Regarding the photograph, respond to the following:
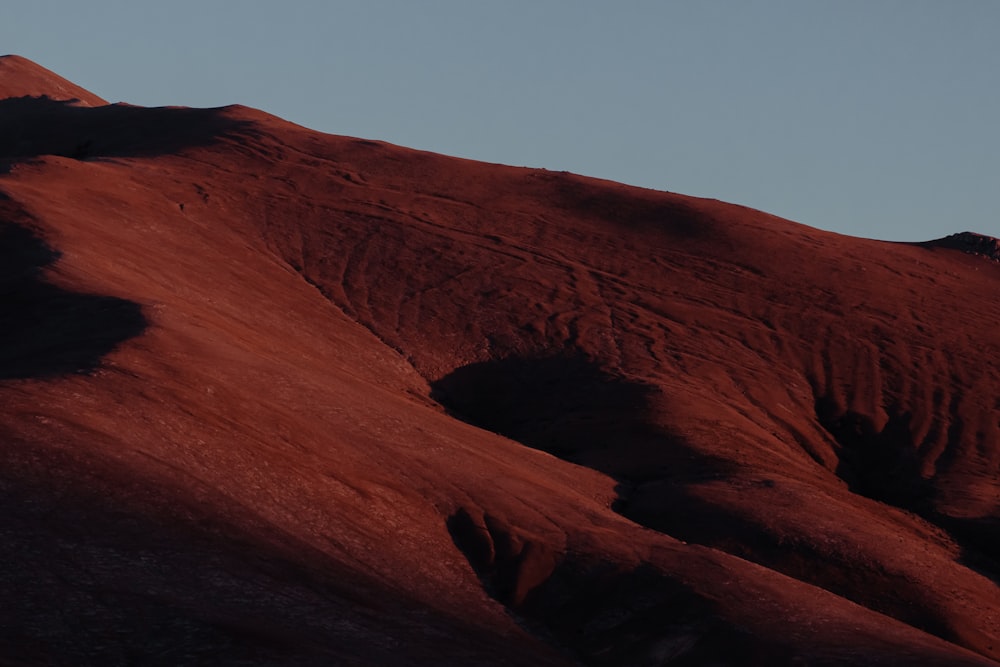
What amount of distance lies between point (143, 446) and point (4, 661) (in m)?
6.32

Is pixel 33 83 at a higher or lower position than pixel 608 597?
higher

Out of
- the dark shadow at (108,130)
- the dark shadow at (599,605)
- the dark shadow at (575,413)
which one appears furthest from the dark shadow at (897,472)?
the dark shadow at (108,130)

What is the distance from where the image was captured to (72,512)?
14.5 meters

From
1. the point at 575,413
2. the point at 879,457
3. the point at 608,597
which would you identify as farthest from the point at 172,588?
the point at 879,457

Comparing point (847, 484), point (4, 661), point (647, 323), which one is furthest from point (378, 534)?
point (647, 323)

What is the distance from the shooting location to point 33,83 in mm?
73438

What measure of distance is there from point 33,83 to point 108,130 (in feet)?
77.0

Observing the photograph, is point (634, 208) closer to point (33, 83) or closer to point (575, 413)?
point (575, 413)

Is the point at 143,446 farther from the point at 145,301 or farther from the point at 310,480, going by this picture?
the point at 145,301

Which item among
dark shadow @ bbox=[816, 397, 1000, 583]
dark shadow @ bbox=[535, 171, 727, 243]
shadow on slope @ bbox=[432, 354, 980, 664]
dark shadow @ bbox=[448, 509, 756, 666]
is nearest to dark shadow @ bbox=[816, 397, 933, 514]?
dark shadow @ bbox=[816, 397, 1000, 583]

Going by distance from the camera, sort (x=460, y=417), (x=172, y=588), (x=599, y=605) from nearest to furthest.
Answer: (x=172, y=588)
(x=599, y=605)
(x=460, y=417)

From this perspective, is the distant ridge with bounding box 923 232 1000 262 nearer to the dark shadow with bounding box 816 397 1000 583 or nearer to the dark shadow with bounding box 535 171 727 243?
the dark shadow with bounding box 535 171 727 243

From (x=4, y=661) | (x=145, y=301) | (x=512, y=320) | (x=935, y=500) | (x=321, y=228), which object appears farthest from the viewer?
(x=321, y=228)

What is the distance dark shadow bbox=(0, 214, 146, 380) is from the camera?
20.0 m
